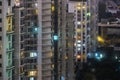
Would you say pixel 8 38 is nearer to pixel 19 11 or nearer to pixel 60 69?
pixel 19 11

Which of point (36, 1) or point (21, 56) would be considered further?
point (36, 1)

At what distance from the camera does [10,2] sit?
13242mm

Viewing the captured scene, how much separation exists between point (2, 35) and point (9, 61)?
0.81m

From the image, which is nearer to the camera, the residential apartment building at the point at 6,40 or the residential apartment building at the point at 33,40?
the residential apartment building at the point at 6,40

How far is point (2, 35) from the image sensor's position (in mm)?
12766

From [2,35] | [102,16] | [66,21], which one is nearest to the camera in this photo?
[2,35]

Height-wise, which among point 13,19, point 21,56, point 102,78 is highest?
point 13,19

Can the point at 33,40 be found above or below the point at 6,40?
below

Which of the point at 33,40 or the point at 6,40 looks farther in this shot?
the point at 33,40

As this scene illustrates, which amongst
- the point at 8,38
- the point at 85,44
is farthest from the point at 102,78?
the point at 85,44

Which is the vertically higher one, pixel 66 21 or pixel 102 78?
pixel 66 21

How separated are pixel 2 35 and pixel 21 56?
1.64 m

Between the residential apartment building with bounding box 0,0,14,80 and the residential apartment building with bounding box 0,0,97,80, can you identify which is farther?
the residential apartment building with bounding box 0,0,97,80

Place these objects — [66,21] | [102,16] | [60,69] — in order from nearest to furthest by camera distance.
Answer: [60,69] < [66,21] < [102,16]
